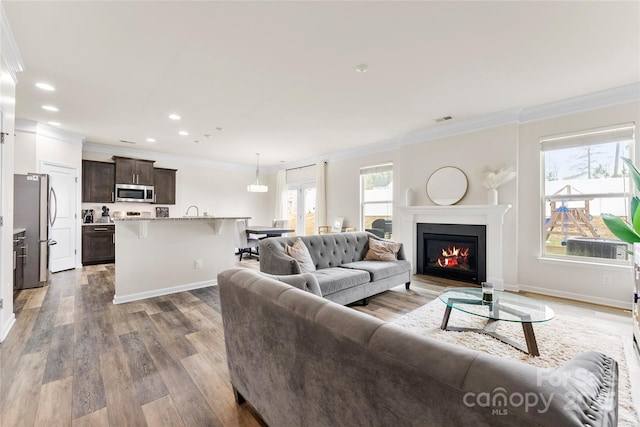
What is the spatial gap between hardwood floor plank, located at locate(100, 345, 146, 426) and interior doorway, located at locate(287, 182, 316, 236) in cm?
560

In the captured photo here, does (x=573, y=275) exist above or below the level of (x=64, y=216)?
below

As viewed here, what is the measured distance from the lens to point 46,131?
4.86m

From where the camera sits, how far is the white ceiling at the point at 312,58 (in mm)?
2078

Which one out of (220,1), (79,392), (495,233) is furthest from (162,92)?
(495,233)

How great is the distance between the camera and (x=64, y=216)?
5242 mm

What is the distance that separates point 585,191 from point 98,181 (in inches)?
342

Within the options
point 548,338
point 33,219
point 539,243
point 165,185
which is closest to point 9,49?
point 33,219

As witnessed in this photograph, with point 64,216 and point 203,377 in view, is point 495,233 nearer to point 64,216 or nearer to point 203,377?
point 203,377

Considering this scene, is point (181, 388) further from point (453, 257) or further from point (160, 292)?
point (453, 257)

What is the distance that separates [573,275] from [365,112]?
141 inches

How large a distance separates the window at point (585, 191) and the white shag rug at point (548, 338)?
124cm

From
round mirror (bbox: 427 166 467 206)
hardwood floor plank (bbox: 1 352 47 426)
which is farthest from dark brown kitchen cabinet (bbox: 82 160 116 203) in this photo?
round mirror (bbox: 427 166 467 206)

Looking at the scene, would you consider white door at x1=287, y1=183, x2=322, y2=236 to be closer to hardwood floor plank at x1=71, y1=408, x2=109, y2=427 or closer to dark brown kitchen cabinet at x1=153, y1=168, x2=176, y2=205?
dark brown kitchen cabinet at x1=153, y1=168, x2=176, y2=205

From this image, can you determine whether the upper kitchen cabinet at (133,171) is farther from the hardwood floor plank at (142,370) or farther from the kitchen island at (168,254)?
the hardwood floor plank at (142,370)
